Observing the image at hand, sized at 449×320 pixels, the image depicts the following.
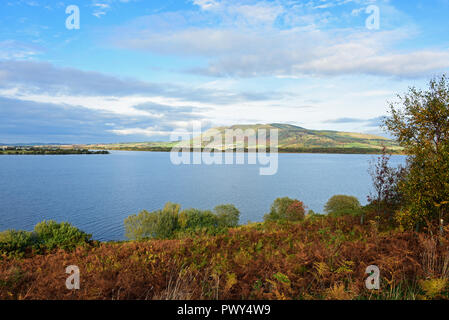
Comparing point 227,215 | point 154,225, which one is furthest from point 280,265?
point 227,215

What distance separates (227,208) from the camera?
41.0 meters

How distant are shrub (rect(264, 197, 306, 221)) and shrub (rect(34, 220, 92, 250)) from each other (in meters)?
29.0

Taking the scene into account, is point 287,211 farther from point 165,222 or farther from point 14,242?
point 14,242

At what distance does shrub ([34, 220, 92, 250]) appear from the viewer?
14192 millimetres

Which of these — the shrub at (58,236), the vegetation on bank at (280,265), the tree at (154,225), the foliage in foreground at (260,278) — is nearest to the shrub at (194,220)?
the tree at (154,225)

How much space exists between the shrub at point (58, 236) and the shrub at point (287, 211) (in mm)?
29008

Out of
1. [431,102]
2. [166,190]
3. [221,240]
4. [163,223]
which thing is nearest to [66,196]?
[166,190]

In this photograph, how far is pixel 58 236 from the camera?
1570 centimetres

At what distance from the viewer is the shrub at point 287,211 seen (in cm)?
4059
